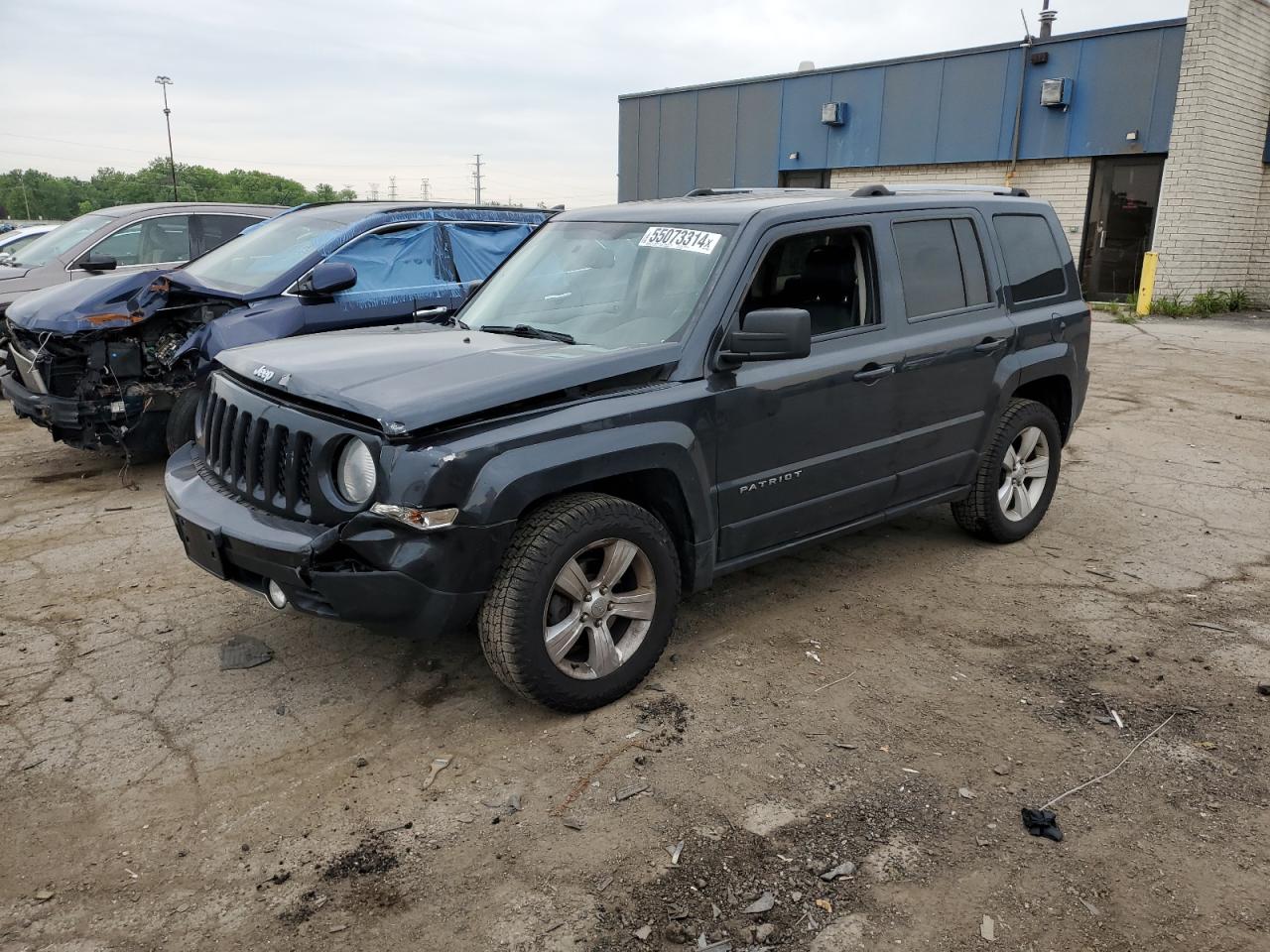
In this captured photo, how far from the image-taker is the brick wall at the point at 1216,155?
52.9 ft

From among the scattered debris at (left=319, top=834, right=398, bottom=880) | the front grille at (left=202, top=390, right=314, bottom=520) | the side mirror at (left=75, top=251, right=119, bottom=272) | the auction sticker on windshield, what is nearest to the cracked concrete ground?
the scattered debris at (left=319, top=834, right=398, bottom=880)

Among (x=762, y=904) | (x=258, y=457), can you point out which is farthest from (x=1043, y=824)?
(x=258, y=457)

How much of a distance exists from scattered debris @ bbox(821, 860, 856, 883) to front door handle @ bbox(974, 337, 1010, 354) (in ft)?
9.44

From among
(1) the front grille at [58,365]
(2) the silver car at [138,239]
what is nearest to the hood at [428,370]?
(1) the front grille at [58,365]

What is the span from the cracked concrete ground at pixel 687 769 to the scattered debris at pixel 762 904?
0.02 metres

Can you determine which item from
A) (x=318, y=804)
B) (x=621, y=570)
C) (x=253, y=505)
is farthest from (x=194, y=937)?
(x=621, y=570)

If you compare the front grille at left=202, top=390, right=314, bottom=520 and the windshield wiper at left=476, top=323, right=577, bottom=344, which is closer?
the front grille at left=202, top=390, right=314, bottom=520

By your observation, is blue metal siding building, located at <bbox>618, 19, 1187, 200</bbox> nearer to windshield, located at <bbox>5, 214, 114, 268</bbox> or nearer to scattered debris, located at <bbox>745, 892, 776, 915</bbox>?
windshield, located at <bbox>5, 214, 114, 268</bbox>

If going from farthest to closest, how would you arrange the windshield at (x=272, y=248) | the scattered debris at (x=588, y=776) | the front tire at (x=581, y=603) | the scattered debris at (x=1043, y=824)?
1. the windshield at (x=272, y=248)
2. the front tire at (x=581, y=603)
3. the scattered debris at (x=588, y=776)
4. the scattered debris at (x=1043, y=824)

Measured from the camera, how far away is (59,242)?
946 centimetres

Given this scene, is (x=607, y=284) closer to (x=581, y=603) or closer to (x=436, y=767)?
(x=581, y=603)

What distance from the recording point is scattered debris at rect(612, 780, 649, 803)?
119 inches

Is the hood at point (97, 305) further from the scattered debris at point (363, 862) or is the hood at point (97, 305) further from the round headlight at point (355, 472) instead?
the scattered debris at point (363, 862)

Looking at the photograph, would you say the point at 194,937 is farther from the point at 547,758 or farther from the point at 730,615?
the point at 730,615
